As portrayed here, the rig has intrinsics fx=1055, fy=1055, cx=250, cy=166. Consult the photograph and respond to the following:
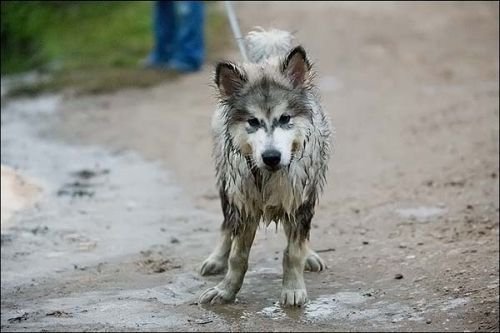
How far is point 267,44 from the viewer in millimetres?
6293

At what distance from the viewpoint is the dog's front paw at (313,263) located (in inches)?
257

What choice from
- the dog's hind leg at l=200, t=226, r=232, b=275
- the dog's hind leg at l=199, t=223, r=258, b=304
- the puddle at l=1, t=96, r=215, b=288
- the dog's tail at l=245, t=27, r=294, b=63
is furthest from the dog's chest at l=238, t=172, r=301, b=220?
the puddle at l=1, t=96, r=215, b=288

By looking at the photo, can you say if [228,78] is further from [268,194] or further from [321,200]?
[321,200]

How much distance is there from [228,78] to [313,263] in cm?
158

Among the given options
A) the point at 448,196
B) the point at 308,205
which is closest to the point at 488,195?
the point at 448,196

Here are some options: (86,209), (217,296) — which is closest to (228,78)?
(217,296)

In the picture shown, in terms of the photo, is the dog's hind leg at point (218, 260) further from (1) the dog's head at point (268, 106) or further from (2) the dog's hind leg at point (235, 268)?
(1) the dog's head at point (268, 106)

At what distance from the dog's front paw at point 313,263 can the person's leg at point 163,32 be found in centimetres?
779

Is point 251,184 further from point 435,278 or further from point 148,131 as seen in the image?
point 148,131

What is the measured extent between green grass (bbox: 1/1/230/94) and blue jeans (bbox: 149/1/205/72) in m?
0.30

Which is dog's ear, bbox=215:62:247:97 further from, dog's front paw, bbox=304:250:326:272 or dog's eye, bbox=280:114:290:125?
dog's front paw, bbox=304:250:326:272

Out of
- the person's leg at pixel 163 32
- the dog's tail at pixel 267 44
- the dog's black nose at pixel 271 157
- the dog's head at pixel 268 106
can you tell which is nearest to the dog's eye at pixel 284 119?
the dog's head at pixel 268 106

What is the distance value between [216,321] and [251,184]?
2.51ft

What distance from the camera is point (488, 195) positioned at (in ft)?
26.3
